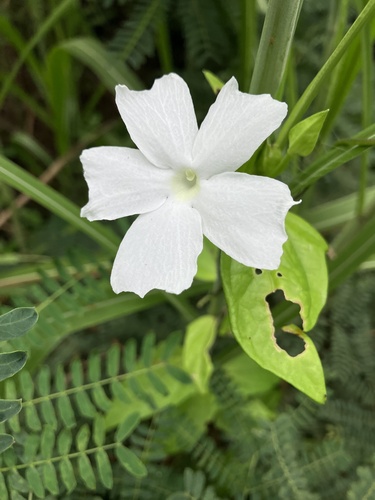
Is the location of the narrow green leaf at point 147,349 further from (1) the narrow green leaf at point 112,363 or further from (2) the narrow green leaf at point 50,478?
(2) the narrow green leaf at point 50,478

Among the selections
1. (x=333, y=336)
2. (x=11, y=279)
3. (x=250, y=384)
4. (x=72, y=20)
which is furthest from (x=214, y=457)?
(x=72, y=20)

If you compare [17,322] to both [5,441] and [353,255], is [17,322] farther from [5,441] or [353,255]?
[353,255]

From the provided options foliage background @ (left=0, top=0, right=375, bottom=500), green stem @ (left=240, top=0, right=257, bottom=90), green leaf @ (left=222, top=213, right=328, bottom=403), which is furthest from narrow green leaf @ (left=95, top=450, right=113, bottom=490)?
green stem @ (left=240, top=0, right=257, bottom=90)

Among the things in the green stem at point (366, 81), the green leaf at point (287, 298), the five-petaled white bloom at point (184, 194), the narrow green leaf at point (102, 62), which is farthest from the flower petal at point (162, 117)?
the narrow green leaf at point (102, 62)

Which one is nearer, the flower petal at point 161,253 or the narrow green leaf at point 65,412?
the flower petal at point 161,253

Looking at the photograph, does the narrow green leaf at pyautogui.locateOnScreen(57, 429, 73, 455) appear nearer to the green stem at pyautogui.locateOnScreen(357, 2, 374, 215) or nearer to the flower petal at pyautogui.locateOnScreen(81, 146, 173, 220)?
the flower petal at pyautogui.locateOnScreen(81, 146, 173, 220)
